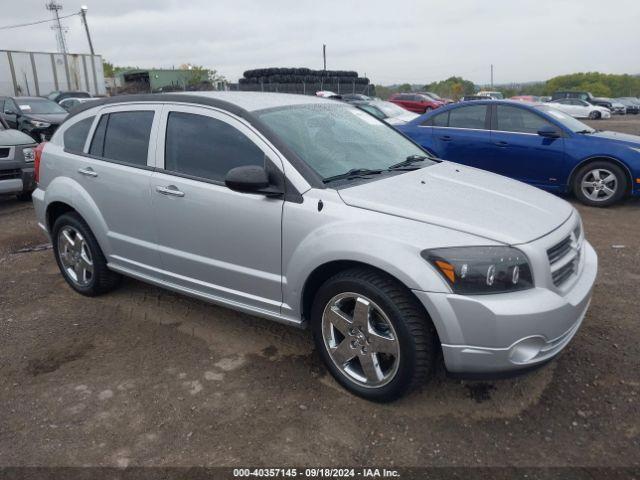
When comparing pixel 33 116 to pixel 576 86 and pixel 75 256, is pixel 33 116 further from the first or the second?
pixel 576 86

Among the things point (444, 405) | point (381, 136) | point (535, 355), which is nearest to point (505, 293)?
point (535, 355)

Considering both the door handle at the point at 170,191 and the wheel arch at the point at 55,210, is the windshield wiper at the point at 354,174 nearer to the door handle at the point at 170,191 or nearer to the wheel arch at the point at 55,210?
the door handle at the point at 170,191

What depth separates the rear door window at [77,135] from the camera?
4309mm

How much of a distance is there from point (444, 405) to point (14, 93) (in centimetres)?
3923

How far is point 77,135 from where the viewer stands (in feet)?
14.4

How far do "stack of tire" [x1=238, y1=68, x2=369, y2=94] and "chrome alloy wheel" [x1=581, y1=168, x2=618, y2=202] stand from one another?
2541 cm

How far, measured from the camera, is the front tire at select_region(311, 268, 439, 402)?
268cm

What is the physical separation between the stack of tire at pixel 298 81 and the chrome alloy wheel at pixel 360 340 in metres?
29.3

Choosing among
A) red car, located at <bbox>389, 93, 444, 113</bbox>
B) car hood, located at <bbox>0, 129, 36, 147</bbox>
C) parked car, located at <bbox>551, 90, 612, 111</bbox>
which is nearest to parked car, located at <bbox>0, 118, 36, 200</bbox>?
Result: car hood, located at <bbox>0, 129, 36, 147</bbox>

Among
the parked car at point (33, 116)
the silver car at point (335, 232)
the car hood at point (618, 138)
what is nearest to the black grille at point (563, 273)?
the silver car at point (335, 232)

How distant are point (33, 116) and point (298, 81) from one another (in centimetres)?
2261

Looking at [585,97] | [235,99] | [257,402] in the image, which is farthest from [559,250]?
[585,97]

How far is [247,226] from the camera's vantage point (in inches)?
125

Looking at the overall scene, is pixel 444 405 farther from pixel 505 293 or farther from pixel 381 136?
pixel 381 136
